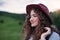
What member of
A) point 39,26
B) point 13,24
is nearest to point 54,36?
point 39,26

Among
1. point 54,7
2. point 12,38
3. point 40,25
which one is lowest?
point 12,38

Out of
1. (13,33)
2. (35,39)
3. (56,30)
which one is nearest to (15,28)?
(13,33)

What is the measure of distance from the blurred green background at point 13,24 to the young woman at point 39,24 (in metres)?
0.05

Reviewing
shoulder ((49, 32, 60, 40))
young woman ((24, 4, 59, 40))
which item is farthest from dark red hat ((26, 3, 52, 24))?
shoulder ((49, 32, 60, 40))

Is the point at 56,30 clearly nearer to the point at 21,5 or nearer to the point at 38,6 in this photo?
the point at 38,6

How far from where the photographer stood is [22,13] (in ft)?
5.72

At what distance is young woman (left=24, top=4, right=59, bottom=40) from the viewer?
1.62 metres

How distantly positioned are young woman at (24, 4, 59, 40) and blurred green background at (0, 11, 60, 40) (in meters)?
0.05

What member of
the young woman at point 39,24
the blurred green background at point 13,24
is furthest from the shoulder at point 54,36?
the blurred green background at point 13,24

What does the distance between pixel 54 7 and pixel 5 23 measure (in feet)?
1.41

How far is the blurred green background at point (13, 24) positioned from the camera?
5.59 ft

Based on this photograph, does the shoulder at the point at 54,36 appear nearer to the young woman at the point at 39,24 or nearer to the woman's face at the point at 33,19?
the young woman at the point at 39,24

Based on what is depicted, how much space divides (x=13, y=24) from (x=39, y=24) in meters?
0.22

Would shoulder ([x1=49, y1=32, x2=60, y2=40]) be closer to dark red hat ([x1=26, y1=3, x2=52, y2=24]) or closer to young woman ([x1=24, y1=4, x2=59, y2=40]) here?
young woman ([x1=24, y1=4, x2=59, y2=40])
